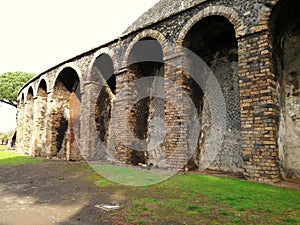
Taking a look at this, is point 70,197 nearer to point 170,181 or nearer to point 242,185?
point 170,181

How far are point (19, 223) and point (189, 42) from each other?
5.90 meters

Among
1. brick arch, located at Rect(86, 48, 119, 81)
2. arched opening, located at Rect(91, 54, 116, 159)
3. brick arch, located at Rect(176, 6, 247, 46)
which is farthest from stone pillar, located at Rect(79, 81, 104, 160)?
brick arch, located at Rect(176, 6, 247, 46)

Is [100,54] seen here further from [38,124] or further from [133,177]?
[38,124]

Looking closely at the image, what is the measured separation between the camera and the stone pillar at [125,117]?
780 cm

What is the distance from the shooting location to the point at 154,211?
311cm

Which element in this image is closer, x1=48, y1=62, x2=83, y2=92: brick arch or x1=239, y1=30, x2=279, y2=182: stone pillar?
x1=239, y1=30, x2=279, y2=182: stone pillar

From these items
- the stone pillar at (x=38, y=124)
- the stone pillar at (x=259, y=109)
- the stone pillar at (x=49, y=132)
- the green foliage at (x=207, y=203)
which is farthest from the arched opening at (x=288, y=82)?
the stone pillar at (x=38, y=124)

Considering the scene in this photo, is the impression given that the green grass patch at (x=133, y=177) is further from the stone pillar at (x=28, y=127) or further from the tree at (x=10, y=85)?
the tree at (x=10, y=85)

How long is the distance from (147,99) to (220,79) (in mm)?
2966

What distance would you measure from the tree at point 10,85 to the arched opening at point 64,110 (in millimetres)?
23377

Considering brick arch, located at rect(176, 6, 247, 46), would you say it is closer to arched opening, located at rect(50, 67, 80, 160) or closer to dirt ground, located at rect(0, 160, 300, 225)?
dirt ground, located at rect(0, 160, 300, 225)

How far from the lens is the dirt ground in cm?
296

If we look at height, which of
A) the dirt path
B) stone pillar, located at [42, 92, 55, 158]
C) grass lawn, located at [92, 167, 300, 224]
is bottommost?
the dirt path

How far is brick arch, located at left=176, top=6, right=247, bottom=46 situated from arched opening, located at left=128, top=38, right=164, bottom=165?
1.52 meters
